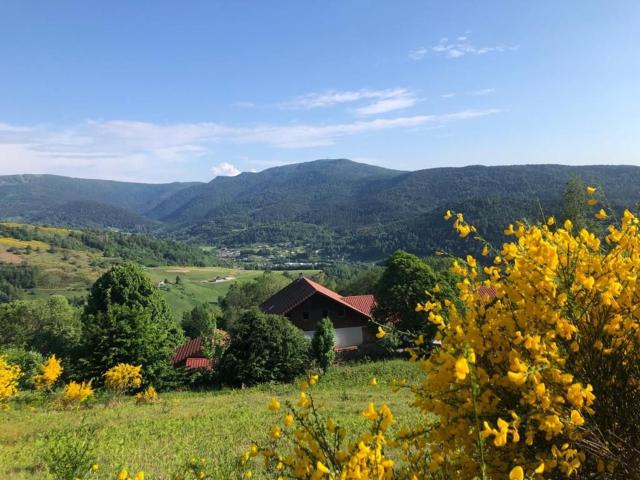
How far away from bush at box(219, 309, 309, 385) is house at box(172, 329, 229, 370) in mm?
6185

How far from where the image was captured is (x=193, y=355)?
119 ft

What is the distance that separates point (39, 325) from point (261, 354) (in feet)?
173

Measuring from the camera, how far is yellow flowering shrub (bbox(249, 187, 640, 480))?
2.79m

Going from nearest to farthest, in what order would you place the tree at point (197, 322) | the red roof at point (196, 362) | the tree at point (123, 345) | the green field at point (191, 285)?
the tree at point (123, 345)
the red roof at point (196, 362)
the tree at point (197, 322)
the green field at point (191, 285)

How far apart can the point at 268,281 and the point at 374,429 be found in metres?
76.1

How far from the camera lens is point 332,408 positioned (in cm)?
1709

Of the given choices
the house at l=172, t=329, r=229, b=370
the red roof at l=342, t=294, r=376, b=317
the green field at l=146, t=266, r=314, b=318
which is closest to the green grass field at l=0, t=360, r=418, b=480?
the house at l=172, t=329, r=229, b=370

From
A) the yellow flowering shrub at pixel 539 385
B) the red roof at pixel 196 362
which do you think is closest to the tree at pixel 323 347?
the red roof at pixel 196 362

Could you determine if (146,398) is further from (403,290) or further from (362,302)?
(362,302)

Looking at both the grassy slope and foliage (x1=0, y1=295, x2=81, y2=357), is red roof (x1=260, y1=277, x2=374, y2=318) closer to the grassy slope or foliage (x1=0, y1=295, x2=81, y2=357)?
foliage (x1=0, y1=295, x2=81, y2=357)

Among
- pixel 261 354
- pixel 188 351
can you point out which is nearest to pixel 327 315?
pixel 261 354

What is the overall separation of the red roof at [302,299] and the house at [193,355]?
4940 millimetres

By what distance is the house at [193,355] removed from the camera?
111 ft

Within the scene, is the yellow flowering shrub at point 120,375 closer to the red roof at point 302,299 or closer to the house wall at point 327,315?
the red roof at point 302,299
